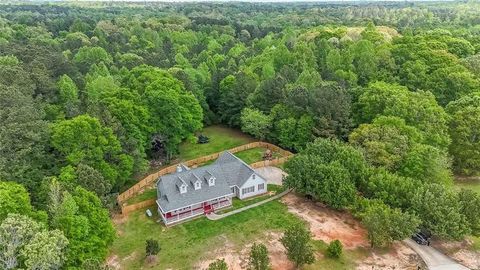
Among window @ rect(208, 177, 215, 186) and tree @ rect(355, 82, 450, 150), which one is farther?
tree @ rect(355, 82, 450, 150)

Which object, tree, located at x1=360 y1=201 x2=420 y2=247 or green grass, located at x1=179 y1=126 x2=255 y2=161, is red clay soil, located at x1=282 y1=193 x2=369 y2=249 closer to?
tree, located at x1=360 y1=201 x2=420 y2=247

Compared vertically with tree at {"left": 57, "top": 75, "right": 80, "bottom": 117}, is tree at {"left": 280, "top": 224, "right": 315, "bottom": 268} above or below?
below

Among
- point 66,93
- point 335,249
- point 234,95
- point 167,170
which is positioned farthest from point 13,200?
point 234,95

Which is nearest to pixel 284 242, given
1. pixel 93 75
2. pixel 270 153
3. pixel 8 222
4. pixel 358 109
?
pixel 8 222

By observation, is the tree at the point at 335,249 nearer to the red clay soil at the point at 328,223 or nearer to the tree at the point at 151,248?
the red clay soil at the point at 328,223

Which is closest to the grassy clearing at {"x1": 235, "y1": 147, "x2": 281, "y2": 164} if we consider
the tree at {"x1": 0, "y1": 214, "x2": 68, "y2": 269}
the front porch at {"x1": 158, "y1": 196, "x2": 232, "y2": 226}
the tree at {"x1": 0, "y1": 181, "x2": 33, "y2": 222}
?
the front porch at {"x1": 158, "y1": 196, "x2": 232, "y2": 226}

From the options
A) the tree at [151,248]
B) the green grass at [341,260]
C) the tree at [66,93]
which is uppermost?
the tree at [66,93]

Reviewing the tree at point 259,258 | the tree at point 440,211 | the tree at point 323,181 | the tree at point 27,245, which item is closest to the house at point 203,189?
the tree at point 323,181
